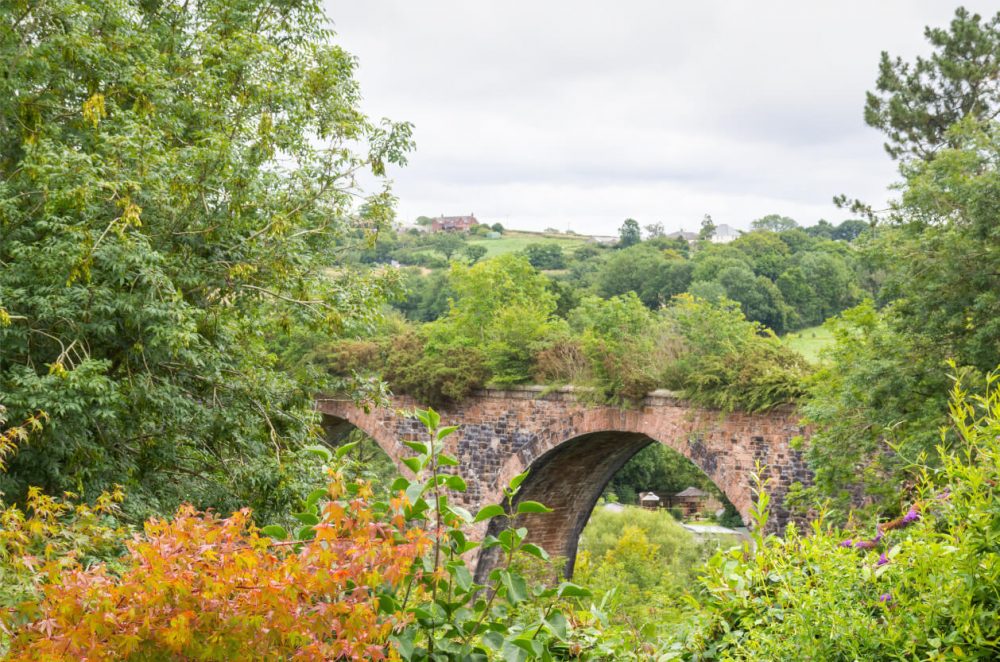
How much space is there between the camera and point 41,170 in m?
6.54

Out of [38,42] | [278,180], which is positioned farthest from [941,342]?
[38,42]

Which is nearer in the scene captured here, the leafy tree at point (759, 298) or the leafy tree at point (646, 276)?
the leafy tree at point (759, 298)

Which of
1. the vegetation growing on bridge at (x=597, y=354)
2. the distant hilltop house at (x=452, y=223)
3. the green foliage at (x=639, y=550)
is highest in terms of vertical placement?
the distant hilltop house at (x=452, y=223)

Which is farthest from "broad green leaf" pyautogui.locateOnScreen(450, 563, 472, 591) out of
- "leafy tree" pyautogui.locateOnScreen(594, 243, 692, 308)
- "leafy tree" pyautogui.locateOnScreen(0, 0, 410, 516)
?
"leafy tree" pyautogui.locateOnScreen(594, 243, 692, 308)

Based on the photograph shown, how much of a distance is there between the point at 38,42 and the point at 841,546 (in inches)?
307

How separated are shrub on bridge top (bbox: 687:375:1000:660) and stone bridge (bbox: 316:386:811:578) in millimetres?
9367

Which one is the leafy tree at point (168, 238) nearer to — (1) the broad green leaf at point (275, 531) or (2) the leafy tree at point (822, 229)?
(1) the broad green leaf at point (275, 531)

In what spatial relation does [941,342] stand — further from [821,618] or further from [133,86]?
[133,86]

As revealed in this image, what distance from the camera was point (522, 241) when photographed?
235ft

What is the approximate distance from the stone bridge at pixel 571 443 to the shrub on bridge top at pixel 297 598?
32.1 feet

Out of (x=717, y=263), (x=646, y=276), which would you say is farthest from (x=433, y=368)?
(x=646, y=276)

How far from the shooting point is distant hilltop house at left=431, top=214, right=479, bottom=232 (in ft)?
285

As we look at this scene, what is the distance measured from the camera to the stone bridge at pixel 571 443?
1242cm

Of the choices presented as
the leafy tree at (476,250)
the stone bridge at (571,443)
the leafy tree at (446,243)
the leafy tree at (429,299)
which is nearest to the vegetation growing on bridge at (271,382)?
the stone bridge at (571,443)
